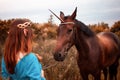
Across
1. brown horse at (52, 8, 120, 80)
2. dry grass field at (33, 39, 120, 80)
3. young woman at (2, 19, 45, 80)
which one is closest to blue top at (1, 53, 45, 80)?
young woman at (2, 19, 45, 80)

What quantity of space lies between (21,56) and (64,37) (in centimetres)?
319

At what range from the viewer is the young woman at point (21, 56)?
272 centimetres

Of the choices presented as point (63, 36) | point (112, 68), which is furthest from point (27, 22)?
point (112, 68)

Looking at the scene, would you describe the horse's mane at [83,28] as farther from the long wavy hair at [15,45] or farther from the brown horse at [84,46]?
the long wavy hair at [15,45]

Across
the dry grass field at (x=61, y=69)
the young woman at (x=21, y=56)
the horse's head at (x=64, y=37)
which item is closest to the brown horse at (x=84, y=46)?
the horse's head at (x=64, y=37)

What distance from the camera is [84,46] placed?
6.55 meters

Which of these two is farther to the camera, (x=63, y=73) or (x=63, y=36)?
(x=63, y=73)

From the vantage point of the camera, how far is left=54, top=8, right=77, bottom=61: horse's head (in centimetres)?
576

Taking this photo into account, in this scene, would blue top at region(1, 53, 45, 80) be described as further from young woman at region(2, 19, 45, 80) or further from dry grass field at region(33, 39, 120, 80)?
dry grass field at region(33, 39, 120, 80)

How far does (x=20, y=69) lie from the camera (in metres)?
2.71

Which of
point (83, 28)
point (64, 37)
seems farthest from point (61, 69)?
point (64, 37)

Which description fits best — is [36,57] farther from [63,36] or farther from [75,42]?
[75,42]

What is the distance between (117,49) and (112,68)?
0.72 metres

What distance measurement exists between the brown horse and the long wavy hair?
2925mm
